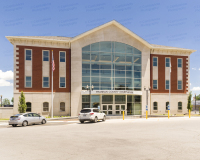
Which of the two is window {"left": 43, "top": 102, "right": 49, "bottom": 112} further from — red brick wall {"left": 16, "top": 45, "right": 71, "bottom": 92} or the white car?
the white car

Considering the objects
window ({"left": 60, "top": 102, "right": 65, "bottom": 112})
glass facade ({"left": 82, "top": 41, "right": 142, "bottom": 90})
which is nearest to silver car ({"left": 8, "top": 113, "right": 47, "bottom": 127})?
window ({"left": 60, "top": 102, "right": 65, "bottom": 112})

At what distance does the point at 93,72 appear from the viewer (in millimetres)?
37375

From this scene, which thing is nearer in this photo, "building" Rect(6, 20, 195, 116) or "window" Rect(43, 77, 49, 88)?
"building" Rect(6, 20, 195, 116)

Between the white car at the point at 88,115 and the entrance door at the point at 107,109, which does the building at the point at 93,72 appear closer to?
the entrance door at the point at 107,109

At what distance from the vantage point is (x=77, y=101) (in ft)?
120

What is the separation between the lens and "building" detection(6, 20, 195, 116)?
35344 millimetres

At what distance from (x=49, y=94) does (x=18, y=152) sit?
27614 millimetres

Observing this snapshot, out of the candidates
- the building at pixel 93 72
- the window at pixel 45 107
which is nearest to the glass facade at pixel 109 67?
the building at pixel 93 72

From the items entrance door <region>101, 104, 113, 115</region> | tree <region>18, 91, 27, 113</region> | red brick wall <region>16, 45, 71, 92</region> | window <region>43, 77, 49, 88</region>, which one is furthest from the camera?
entrance door <region>101, 104, 113, 115</region>

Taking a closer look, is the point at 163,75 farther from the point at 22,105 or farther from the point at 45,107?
the point at 22,105

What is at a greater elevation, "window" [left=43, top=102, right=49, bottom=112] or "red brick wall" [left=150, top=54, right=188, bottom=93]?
"red brick wall" [left=150, top=54, right=188, bottom=93]

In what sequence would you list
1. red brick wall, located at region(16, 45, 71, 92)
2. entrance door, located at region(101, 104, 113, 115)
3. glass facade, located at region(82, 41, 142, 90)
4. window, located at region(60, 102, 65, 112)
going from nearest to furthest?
red brick wall, located at region(16, 45, 71, 92)
window, located at region(60, 102, 65, 112)
glass facade, located at region(82, 41, 142, 90)
entrance door, located at region(101, 104, 113, 115)

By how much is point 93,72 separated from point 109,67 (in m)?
3.08

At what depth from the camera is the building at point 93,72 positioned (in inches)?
1391
